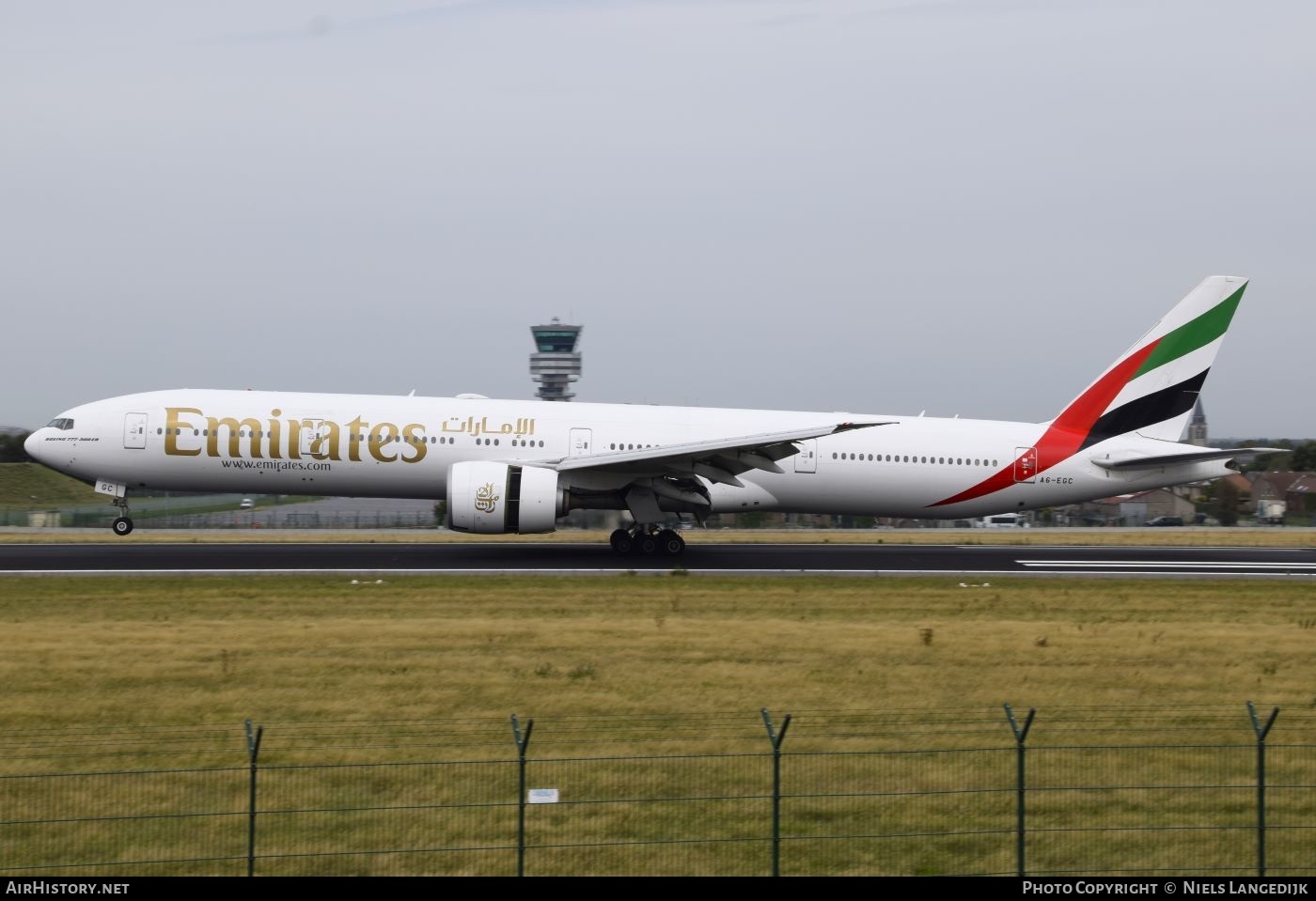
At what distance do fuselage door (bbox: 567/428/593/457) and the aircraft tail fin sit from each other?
12.4 m

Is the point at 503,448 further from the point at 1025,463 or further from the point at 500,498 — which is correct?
the point at 1025,463

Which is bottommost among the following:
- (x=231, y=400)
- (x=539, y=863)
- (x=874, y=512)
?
(x=539, y=863)

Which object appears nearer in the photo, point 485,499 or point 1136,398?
point 485,499

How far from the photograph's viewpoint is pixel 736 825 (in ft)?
34.2

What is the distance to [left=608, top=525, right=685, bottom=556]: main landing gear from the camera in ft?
101

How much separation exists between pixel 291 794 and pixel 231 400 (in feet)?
70.1

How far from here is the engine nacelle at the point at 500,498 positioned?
28172 millimetres

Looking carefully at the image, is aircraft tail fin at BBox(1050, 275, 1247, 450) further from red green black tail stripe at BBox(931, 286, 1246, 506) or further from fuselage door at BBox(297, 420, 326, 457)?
fuselage door at BBox(297, 420, 326, 457)

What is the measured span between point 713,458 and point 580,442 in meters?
3.68

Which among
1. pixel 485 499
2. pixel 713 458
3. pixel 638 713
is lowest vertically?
pixel 638 713

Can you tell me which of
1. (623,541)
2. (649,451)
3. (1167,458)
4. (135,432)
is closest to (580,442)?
Result: (623,541)

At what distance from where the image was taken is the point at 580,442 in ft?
103
